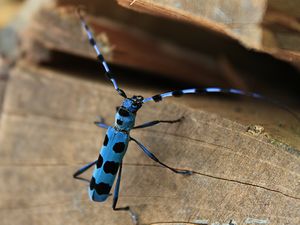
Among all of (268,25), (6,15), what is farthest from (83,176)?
(6,15)

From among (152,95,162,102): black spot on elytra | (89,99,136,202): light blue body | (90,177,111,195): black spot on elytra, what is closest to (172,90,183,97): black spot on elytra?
(152,95,162,102): black spot on elytra

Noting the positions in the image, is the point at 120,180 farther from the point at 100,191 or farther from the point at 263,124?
the point at 263,124

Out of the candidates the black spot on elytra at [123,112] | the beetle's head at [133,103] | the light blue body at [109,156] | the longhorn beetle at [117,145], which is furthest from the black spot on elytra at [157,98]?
the light blue body at [109,156]

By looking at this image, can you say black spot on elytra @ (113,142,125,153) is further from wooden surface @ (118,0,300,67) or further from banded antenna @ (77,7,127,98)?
wooden surface @ (118,0,300,67)

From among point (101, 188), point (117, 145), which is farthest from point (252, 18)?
point (101, 188)

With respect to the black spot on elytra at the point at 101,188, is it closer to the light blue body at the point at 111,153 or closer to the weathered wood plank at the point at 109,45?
the light blue body at the point at 111,153

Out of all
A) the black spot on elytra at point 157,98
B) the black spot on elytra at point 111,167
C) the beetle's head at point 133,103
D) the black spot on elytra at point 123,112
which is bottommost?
the black spot on elytra at point 111,167
